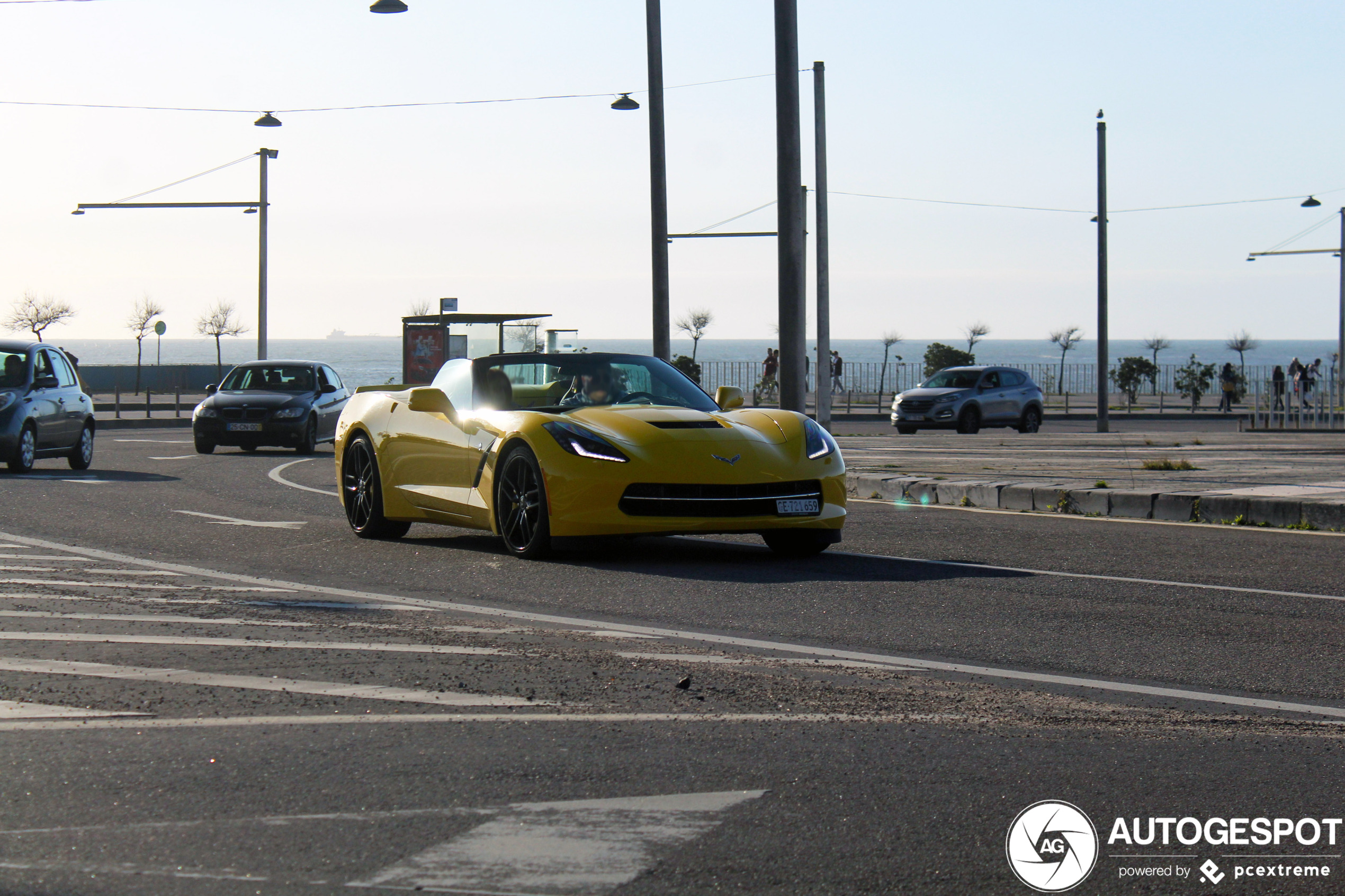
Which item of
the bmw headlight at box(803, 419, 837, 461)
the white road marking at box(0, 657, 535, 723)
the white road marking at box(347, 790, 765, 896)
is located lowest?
the white road marking at box(347, 790, 765, 896)

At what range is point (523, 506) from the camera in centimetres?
924

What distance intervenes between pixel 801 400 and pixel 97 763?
12466mm

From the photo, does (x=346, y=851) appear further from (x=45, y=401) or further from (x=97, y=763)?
(x=45, y=401)

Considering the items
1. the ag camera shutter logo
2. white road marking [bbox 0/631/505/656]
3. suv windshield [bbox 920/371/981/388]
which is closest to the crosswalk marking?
white road marking [bbox 0/631/505/656]

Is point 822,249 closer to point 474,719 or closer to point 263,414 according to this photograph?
point 263,414

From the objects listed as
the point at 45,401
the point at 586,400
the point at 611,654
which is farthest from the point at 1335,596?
the point at 45,401

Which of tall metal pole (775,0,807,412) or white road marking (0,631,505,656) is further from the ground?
tall metal pole (775,0,807,412)

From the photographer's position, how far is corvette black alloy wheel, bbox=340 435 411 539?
10625 mm

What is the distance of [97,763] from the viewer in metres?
4.23

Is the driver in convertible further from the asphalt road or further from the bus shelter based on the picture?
the bus shelter

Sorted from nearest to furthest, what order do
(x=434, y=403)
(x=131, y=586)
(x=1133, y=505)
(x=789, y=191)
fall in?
(x=131, y=586)
(x=434, y=403)
(x=1133, y=505)
(x=789, y=191)

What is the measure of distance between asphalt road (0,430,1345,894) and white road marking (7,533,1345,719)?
0.03 m

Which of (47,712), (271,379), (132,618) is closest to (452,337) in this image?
(271,379)

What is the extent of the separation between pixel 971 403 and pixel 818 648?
1016 inches
